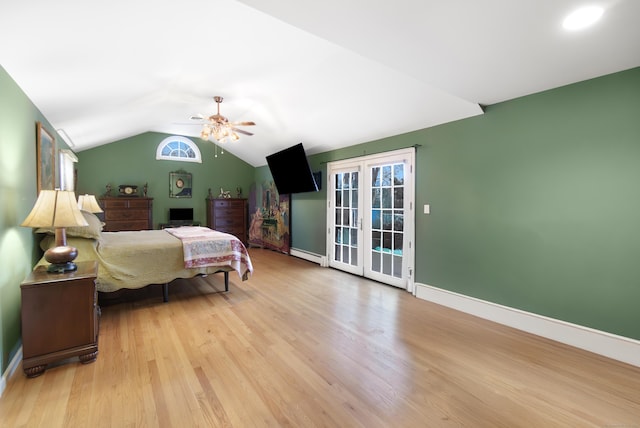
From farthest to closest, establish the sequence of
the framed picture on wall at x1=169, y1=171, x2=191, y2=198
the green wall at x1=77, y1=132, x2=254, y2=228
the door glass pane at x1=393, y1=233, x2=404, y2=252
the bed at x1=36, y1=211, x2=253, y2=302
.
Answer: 1. the framed picture on wall at x1=169, y1=171, x2=191, y2=198
2. the green wall at x1=77, y1=132, x2=254, y2=228
3. the door glass pane at x1=393, y1=233, x2=404, y2=252
4. the bed at x1=36, y1=211, x2=253, y2=302

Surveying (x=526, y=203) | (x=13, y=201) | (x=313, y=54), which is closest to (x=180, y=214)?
(x=13, y=201)

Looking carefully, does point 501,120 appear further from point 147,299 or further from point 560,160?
point 147,299

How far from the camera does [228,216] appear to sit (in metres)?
7.59

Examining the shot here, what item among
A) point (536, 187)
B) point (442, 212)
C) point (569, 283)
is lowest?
point (569, 283)

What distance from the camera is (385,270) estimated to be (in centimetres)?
445

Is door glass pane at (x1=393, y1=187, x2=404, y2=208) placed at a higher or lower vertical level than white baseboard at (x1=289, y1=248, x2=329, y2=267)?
higher

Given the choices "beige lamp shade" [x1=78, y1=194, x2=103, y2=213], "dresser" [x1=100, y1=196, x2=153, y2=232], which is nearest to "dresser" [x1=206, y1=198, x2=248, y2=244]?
"dresser" [x1=100, y1=196, x2=153, y2=232]

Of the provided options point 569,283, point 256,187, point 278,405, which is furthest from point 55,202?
point 256,187

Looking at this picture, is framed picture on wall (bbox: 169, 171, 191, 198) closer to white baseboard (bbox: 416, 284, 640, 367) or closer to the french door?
the french door

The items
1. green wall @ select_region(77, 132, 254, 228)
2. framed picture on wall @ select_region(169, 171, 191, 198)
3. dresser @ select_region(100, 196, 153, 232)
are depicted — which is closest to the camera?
dresser @ select_region(100, 196, 153, 232)

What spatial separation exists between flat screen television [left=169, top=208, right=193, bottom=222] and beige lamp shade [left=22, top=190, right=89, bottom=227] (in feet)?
16.5

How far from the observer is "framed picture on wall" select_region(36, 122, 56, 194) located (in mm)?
2818

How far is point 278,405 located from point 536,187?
2.86 meters

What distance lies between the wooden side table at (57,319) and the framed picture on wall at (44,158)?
116cm
